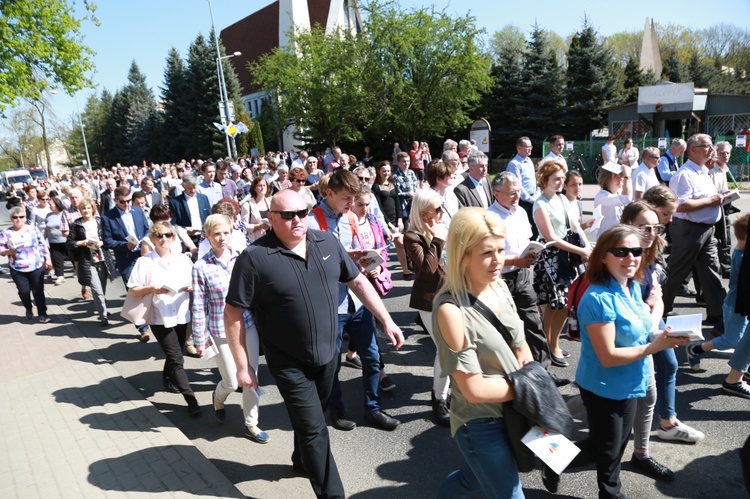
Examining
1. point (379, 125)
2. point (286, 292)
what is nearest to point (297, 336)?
point (286, 292)

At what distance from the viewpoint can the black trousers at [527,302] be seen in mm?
4617

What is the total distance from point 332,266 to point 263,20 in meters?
74.4

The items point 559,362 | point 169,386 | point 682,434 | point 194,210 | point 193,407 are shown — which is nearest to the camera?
point 682,434

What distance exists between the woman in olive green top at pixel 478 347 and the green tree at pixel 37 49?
57.1 ft

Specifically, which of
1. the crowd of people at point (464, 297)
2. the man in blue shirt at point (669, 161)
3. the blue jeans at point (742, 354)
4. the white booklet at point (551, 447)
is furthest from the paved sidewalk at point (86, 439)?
the man in blue shirt at point (669, 161)

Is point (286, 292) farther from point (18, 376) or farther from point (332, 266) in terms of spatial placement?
point (18, 376)

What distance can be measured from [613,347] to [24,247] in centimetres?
831

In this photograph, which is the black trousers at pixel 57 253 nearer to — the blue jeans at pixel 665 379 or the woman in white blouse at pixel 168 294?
the woman in white blouse at pixel 168 294

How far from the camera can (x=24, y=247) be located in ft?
26.4

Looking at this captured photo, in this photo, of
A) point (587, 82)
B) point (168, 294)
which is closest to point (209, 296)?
point (168, 294)

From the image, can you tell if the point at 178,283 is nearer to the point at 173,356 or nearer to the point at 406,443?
the point at 173,356

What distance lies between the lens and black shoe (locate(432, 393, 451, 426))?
438cm

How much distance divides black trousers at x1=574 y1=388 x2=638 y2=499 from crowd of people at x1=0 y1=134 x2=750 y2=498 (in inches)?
0.4

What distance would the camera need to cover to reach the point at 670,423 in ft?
12.7
